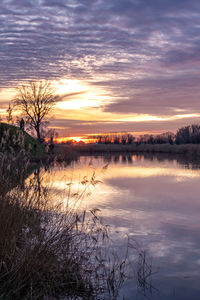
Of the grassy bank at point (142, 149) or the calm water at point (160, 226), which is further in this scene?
the grassy bank at point (142, 149)

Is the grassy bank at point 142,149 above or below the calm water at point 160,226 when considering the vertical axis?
above

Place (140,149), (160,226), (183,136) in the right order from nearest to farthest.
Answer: (160,226) → (140,149) → (183,136)

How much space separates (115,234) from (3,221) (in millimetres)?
4005

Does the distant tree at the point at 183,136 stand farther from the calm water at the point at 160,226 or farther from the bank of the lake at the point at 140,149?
the calm water at the point at 160,226

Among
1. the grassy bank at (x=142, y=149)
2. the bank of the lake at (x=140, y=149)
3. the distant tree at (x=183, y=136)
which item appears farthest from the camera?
the distant tree at (x=183, y=136)

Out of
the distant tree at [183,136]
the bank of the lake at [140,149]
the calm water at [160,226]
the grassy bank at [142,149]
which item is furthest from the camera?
the distant tree at [183,136]

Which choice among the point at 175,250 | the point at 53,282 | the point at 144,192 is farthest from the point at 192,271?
the point at 144,192

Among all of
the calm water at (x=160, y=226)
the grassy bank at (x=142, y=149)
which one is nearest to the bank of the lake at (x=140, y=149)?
the grassy bank at (x=142, y=149)

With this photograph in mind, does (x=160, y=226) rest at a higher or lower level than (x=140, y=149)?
lower

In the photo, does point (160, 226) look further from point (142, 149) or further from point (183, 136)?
point (183, 136)

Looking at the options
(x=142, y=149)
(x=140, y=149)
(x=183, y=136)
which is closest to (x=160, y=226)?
(x=140, y=149)

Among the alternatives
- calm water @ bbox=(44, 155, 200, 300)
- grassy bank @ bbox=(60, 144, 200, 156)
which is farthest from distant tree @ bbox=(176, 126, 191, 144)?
calm water @ bbox=(44, 155, 200, 300)

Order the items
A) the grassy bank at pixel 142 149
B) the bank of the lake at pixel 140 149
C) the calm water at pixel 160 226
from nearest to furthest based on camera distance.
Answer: the calm water at pixel 160 226 → the bank of the lake at pixel 140 149 → the grassy bank at pixel 142 149

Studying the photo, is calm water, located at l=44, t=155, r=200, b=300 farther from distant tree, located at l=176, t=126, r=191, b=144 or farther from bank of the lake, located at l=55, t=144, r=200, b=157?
distant tree, located at l=176, t=126, r=191, b=144
